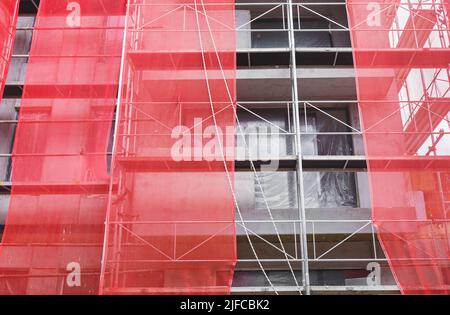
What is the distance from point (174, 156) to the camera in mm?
6414

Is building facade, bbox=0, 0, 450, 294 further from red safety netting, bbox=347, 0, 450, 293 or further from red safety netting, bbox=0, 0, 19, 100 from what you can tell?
red safety netting, bbox=0, 0, 19, 100

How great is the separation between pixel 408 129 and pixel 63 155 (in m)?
5.36

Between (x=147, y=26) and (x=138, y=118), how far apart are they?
1535 millimetres

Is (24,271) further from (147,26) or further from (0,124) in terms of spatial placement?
(147,26)

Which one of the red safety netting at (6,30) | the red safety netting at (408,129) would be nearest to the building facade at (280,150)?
the red safety netting at (408,129)

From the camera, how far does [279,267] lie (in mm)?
7293

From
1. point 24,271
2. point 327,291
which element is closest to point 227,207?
point 327,291

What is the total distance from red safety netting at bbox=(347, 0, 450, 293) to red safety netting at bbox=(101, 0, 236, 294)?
2.02m

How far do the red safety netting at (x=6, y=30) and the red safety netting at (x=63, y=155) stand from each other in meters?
0.34

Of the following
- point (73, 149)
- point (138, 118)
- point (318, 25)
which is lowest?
point (73, 149)

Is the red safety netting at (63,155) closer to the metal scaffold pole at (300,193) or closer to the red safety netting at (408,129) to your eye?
the metal scaffold pole at (300,193)

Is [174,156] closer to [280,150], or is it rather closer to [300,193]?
[300,193]

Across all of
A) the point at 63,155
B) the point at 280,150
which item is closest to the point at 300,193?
the point at 280,150

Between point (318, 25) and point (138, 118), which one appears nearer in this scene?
point (138, 118)
